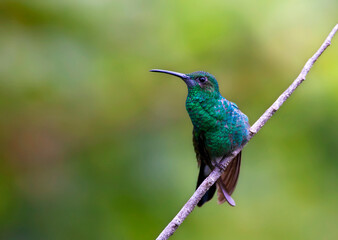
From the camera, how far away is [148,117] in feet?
12.9

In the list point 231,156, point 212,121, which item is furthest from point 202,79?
point 231,156

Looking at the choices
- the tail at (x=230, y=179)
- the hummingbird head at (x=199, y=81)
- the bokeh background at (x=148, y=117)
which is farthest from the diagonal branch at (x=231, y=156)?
the bokeh background at (x=148, y=117)

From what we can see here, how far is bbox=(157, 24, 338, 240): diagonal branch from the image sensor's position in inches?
71.9

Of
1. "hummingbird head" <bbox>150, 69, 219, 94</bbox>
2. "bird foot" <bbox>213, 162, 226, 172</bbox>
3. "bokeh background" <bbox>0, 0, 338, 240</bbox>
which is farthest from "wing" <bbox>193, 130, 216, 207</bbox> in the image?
"bokeh background" <bbox>0, 0, 338, 240</bbox>

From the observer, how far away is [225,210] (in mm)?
3744

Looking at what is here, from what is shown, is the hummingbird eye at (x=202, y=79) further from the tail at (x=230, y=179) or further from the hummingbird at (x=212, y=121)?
the tail at (x=230, y=179)

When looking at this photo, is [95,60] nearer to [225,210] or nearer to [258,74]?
[258,74]

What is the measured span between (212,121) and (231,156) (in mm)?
210

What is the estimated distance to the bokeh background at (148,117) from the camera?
3721 mm

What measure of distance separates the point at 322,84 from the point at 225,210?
3.99 feet

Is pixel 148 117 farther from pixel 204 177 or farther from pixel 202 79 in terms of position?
pixel 202 79

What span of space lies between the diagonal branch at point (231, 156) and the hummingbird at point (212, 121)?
6 centimetres

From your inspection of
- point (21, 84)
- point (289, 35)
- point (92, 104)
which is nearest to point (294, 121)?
point (289, 35)

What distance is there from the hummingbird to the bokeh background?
1.18m
